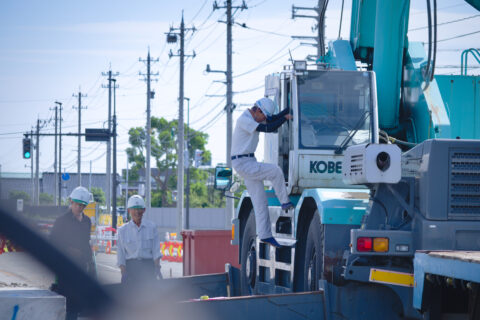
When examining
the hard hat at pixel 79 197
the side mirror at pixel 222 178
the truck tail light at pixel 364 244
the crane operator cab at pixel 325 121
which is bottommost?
the truck tail light at pixel 364 244

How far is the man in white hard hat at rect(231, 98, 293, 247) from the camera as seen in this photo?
33.1 feet

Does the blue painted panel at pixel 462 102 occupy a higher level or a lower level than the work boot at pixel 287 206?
higher

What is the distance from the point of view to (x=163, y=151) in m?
101

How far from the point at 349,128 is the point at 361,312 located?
9.67 ft

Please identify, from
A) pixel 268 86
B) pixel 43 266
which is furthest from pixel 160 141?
pixel 43 266

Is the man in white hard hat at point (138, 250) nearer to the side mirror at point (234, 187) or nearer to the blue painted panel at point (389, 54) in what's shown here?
the side mirror at point (234, 187)

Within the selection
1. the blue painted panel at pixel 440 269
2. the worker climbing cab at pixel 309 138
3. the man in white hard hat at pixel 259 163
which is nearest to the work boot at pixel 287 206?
the man in white hard hat at pixel 259 163

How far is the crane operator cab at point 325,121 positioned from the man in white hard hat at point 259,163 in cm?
32

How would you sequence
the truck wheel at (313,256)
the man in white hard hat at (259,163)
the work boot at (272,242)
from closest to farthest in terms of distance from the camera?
1. the truck wheel at (313,256)
2. the man in white hard hat at (259,163)
3. the work boot at (272,242)

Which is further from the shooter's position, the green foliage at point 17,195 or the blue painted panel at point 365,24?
the blue painted panel at point 365,24

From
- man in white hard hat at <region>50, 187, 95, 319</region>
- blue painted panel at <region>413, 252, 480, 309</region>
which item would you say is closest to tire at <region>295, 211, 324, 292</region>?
blue painted panel at <region>413, 252, 480, 309</region>

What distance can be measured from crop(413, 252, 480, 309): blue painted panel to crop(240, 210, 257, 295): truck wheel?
5.54 meters

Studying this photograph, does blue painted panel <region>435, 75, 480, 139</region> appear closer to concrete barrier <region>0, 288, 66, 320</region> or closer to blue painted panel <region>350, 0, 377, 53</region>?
blue painted panel <region>350, 0, 377, 53</region>

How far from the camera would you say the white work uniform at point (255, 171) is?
33.4 feet
